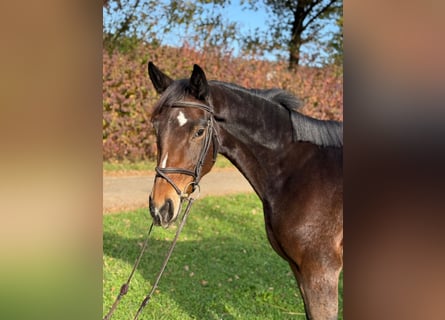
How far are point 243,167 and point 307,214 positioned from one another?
1.11ft

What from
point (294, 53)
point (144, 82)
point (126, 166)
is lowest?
point (126, 166)

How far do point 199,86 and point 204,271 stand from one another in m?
2.41

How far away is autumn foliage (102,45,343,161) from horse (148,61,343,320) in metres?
5.34

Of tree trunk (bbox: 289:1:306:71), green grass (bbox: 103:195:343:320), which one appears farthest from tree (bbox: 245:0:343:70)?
green grass (bbox: 103:195:343:320)

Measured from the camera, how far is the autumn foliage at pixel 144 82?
23.4 ft

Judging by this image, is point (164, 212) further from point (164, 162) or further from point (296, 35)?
point (296, 35)

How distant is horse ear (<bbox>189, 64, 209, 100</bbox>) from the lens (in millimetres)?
1736

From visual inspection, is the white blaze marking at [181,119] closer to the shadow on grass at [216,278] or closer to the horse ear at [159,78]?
the horse ear at [159,78]

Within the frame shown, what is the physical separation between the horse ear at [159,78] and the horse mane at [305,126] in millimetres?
252

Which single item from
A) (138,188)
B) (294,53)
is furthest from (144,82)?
(294,53)

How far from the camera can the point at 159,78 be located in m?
1.96
